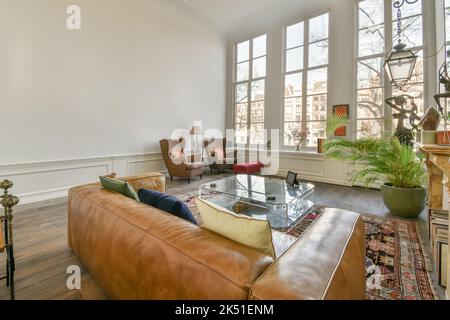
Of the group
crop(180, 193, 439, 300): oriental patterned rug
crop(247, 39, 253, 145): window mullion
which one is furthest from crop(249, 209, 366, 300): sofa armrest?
crop(247, 39, 253, 145): window mullion

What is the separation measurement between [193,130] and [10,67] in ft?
11.8

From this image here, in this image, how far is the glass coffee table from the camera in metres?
2.51

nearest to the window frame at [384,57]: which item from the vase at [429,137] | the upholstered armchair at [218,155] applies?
the vase at [429,137]

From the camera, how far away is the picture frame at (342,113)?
4.86 metres

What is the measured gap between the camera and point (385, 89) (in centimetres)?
450

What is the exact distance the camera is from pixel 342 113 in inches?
193

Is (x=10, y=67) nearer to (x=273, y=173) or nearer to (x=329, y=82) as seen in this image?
(x=273, y=173)

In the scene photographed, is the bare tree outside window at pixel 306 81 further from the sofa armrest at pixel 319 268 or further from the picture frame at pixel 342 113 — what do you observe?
the sofa armrest at pixel 319 268

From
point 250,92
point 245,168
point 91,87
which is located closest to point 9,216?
point 91,87

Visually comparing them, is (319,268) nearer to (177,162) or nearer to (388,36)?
(177,162)

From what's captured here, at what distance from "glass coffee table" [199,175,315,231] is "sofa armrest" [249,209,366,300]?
4.25 ft

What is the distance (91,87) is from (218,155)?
10.7 ft

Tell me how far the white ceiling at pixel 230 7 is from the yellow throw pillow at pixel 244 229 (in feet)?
20.0
